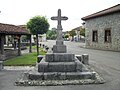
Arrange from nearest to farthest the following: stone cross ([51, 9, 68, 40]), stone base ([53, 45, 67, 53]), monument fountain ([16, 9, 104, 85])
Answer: monument fountain ([16, 9, 104, 85]) → stone base ([53, 45, 67, 53]) → stone cross ([51, 9, 68, 40])

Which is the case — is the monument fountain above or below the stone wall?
below

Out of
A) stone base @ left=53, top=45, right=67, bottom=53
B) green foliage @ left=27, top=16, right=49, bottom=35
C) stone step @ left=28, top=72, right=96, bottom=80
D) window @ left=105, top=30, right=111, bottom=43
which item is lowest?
stone step @ left=28, top=72, right=96, bottom=80

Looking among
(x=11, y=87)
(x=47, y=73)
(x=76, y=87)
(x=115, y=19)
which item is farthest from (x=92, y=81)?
(x=115, y=19)

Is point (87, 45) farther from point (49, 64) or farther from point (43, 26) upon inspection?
point (49, 64)

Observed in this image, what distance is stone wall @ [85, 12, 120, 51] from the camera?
82.6ft

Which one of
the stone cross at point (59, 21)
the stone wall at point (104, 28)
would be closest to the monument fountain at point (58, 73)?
the stone cross at point (59, 21)

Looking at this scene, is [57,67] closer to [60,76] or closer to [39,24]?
[60,76]

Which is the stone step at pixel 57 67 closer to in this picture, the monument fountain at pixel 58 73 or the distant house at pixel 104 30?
the monument fountain at pixel 58 73

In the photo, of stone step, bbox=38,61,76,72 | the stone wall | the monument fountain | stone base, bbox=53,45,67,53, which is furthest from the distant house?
stone step, bbox=38,61,76,72

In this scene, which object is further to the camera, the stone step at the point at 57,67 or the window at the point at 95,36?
the window at the point at 95,36

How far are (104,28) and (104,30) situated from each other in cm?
27

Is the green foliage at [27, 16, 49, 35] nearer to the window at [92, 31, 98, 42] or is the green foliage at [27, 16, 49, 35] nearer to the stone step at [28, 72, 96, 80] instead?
the window at [92, 31, 98, 42]

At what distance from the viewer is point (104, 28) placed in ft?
91.5

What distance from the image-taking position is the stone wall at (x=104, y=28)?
2517 cm
